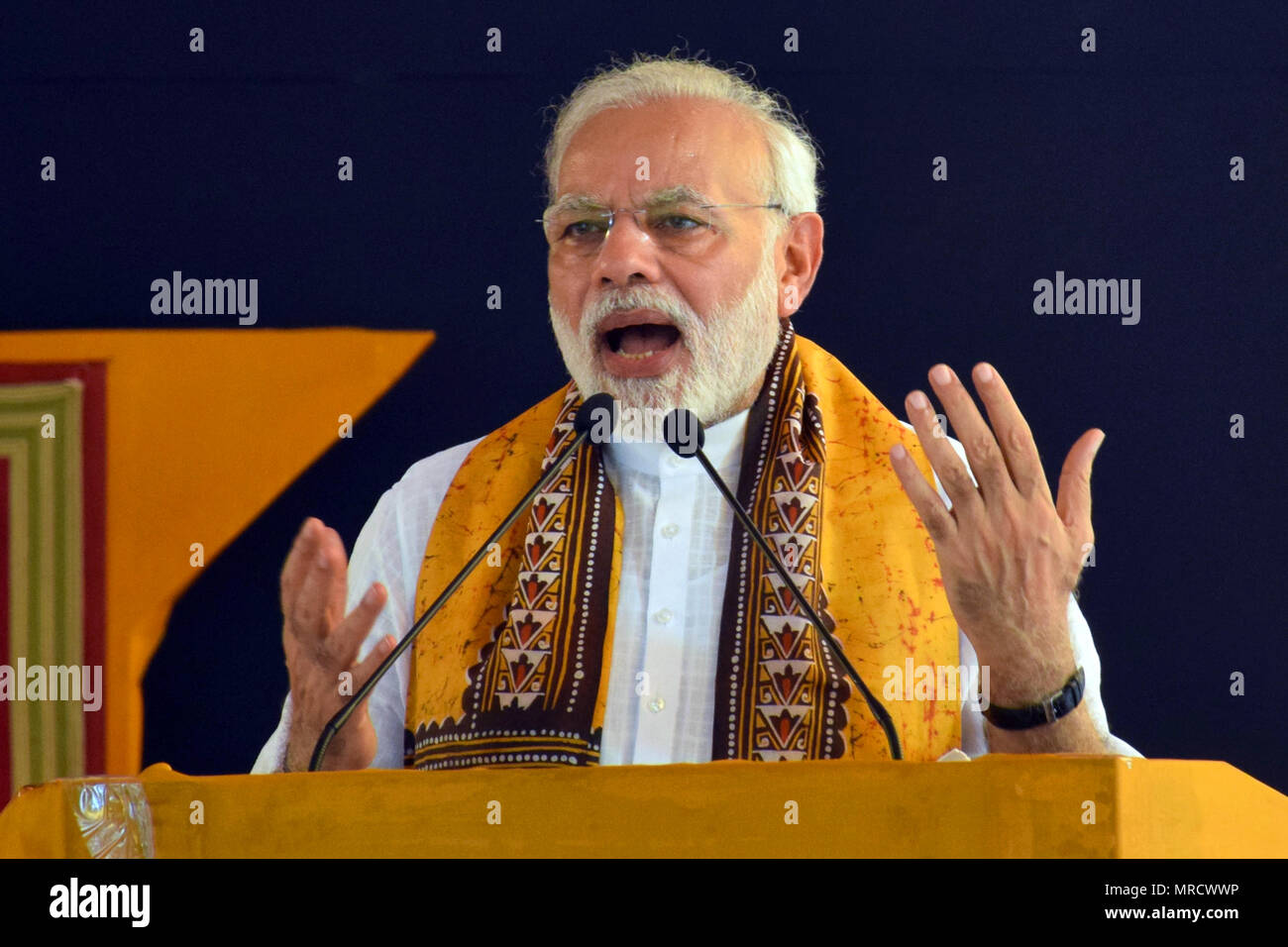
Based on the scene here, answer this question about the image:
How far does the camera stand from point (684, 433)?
2.08m

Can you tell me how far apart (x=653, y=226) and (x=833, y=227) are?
1.50 ft

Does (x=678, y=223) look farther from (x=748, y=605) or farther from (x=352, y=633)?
(x=352, y=633)

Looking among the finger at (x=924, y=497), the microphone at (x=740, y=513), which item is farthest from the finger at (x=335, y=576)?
the finger at (x=924, y=497)

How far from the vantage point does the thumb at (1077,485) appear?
216 centimetres

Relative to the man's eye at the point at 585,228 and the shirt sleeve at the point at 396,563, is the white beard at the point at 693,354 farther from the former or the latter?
the shirt sleeve at the point at 396,563

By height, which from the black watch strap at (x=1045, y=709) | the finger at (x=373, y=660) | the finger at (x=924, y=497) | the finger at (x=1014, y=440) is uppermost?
the finger at (x=1014, y=440)

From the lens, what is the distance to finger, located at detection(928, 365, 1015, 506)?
6.66 feet

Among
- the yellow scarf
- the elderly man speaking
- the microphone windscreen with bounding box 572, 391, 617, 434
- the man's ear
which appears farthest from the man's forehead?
the microphone windscreen with bounding box 572, 391, 617, 434

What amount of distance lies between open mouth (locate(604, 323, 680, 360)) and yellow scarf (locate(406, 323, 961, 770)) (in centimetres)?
18

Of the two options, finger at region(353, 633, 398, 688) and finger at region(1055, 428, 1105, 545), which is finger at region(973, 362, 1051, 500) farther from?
finger at region(353, 633, 398, 688)

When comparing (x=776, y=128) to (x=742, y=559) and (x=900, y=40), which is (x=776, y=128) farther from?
(x=742, y=559)

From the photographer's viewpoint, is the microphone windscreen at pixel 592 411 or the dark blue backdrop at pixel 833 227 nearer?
the microphone windscreen at pixel 592 411

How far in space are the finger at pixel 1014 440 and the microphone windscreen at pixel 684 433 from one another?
383 mm

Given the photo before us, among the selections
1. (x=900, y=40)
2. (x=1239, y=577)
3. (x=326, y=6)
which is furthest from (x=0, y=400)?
(x=1239, y=577)
